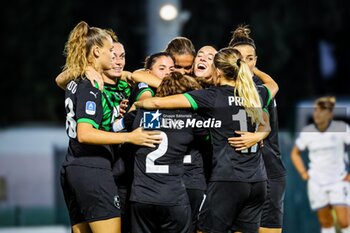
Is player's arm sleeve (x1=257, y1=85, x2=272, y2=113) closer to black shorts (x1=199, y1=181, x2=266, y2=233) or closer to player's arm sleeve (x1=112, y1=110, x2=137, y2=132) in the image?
black shorts (x1=199, y1=181, x2=266, y2=233)

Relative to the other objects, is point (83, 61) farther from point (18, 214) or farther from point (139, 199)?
point (18, 214)

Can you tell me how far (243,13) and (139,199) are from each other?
19.2 metres

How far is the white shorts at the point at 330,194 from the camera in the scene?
13.6m

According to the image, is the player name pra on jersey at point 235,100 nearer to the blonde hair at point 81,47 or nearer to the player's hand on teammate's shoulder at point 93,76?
the player's hand on teammate's shoulder at point 93,76

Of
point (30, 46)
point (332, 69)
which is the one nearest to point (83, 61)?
point (30, 46)

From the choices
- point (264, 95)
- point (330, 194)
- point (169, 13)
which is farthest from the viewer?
point (169, 13)

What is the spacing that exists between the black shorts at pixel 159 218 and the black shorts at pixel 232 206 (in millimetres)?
195

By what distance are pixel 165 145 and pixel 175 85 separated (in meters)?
0.47

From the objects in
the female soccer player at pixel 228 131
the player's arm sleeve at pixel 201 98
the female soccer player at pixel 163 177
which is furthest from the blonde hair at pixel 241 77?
the female soccer player at pixel 163 177

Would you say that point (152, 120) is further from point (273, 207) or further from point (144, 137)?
point (273, 207)

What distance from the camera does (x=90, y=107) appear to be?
848cm

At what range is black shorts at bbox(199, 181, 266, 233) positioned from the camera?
8.58 meters

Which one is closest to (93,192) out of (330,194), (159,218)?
(159,218)

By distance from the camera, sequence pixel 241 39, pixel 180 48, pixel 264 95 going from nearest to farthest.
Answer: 1. pixel 264 95
2. pixel 180 48
3. pixel 241 39
